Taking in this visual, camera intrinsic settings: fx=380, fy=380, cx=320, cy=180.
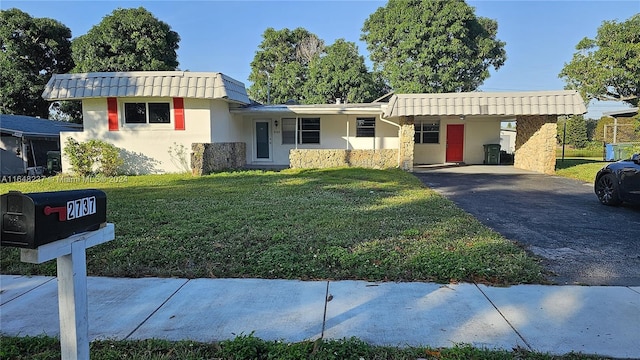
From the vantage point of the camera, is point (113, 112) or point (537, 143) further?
point (537, 143)

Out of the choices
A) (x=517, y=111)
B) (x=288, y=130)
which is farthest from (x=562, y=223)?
(x=288, y=130)

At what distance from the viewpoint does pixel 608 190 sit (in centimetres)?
804

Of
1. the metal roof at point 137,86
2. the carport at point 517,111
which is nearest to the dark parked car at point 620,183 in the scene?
the carport at point 517,111

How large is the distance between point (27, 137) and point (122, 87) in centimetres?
588

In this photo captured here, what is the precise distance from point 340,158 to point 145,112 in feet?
25.0

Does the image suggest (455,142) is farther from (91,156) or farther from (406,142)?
(91,156)

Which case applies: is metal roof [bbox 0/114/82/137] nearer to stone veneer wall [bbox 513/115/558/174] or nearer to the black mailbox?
the black mailbox

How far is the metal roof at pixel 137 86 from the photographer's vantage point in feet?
43.7

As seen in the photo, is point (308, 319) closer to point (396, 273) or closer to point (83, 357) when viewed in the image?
point (396, 273)

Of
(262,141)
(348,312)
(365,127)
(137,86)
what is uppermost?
(137,86)

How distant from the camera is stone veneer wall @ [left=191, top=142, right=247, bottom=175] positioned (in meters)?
13.3

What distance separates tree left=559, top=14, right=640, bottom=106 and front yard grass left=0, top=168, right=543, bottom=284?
57.8 ft

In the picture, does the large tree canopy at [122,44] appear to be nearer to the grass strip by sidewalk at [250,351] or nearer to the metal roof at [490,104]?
the metal roof at [490,104]

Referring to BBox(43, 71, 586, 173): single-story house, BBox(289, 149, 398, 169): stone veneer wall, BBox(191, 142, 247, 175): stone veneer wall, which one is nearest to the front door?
BBox(43, 71, 586, 173): single-story house
